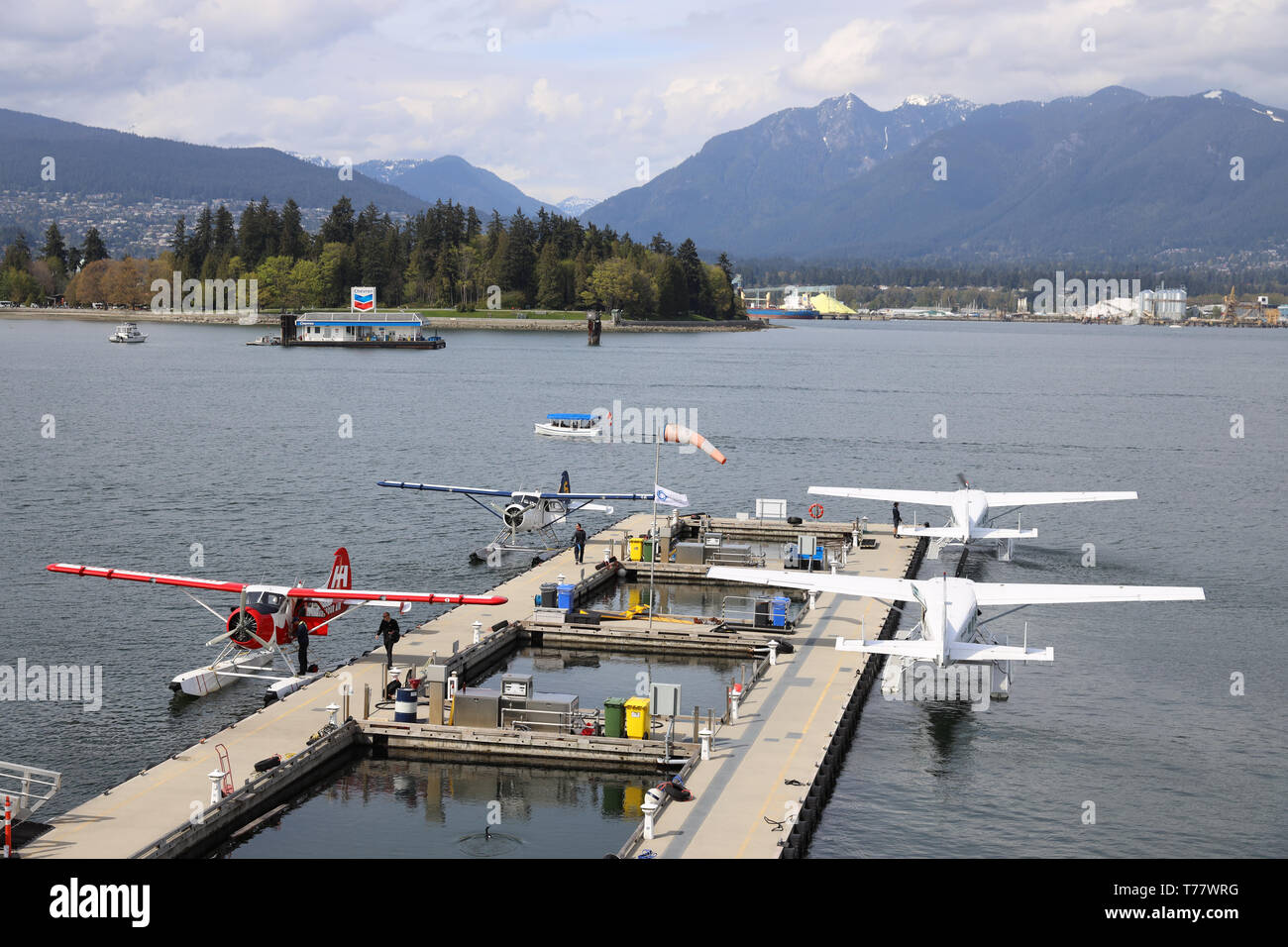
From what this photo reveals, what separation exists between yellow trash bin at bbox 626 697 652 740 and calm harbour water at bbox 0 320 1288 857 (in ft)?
14.5

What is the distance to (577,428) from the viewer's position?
96438 mm

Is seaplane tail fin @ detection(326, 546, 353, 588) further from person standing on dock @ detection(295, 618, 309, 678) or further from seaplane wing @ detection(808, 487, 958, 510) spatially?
seaplane wing @ detection(808, 487, 958, 510)

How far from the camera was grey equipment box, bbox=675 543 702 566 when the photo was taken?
→ 162ft

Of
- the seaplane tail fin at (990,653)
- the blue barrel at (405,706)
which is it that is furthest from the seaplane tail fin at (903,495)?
the blue barrel at (405,706)

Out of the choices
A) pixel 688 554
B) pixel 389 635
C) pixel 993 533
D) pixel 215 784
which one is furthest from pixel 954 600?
pixel 993 533

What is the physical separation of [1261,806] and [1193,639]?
15.0 meters

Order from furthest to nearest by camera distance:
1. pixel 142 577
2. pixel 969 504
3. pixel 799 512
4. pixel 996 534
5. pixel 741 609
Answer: pixel 799 512
pixel 969 504
pixel 996 534
pixel 741 609
pixel 142 577

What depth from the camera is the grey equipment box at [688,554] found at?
49.3 metres

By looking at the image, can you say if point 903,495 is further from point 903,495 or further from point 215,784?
point 215,784

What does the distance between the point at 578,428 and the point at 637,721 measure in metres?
68.8

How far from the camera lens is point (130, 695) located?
3303 cm

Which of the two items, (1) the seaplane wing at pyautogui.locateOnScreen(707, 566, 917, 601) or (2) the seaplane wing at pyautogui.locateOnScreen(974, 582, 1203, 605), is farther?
(1) the seaplane wing at pyautogui.locateOnScreen(707, 566, 917, 601)

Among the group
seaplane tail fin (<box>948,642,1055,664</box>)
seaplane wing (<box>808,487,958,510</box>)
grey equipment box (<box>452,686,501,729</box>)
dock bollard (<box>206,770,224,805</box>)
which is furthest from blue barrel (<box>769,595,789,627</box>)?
dock bollard (<box>206,770,224,805</box>)
